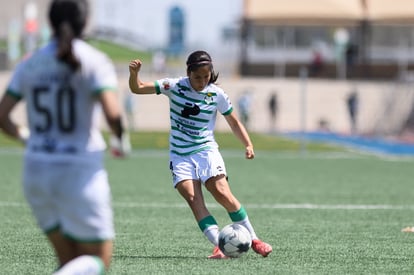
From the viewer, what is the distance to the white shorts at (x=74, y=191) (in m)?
6.77

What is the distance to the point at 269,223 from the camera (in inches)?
568

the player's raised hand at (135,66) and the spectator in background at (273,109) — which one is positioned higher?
the player's raised hand at (135,66)

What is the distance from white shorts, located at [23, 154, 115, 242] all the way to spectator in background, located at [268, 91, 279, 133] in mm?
47231

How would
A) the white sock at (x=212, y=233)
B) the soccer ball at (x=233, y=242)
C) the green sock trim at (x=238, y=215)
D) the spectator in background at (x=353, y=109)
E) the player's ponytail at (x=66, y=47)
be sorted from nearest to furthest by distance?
1. the player's ponytail at (x=66, y=47)
2. the soccer ball at (x=233, y=242)
3. the white sock at (x=212, y=233)
4. the green sock trim at (x=238, y=215)
5. the spectator in background at (x=353, y=109)

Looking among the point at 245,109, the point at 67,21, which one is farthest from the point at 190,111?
the point at 245,109

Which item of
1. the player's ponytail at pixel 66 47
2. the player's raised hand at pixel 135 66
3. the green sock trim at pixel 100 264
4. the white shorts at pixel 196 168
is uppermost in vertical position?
the player's ponytail at pixel 66 47

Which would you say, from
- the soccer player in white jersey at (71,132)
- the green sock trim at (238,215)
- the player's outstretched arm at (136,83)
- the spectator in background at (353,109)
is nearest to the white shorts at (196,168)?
the green sock trim at (238,215)

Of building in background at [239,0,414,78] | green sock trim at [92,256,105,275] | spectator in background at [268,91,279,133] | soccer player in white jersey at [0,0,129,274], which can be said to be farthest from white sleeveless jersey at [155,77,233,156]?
building in background at [239,0,414,78]

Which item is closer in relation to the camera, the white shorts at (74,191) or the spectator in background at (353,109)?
the white shorts at (74,191)

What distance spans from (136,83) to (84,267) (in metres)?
4.16

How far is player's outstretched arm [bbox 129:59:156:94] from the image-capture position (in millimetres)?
10344

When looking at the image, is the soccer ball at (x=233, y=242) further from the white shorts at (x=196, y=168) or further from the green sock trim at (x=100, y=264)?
the green sock trim at (x=100, y=264)

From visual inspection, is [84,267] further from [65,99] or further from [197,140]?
[197,140]

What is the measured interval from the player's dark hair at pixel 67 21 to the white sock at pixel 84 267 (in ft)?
3.63
